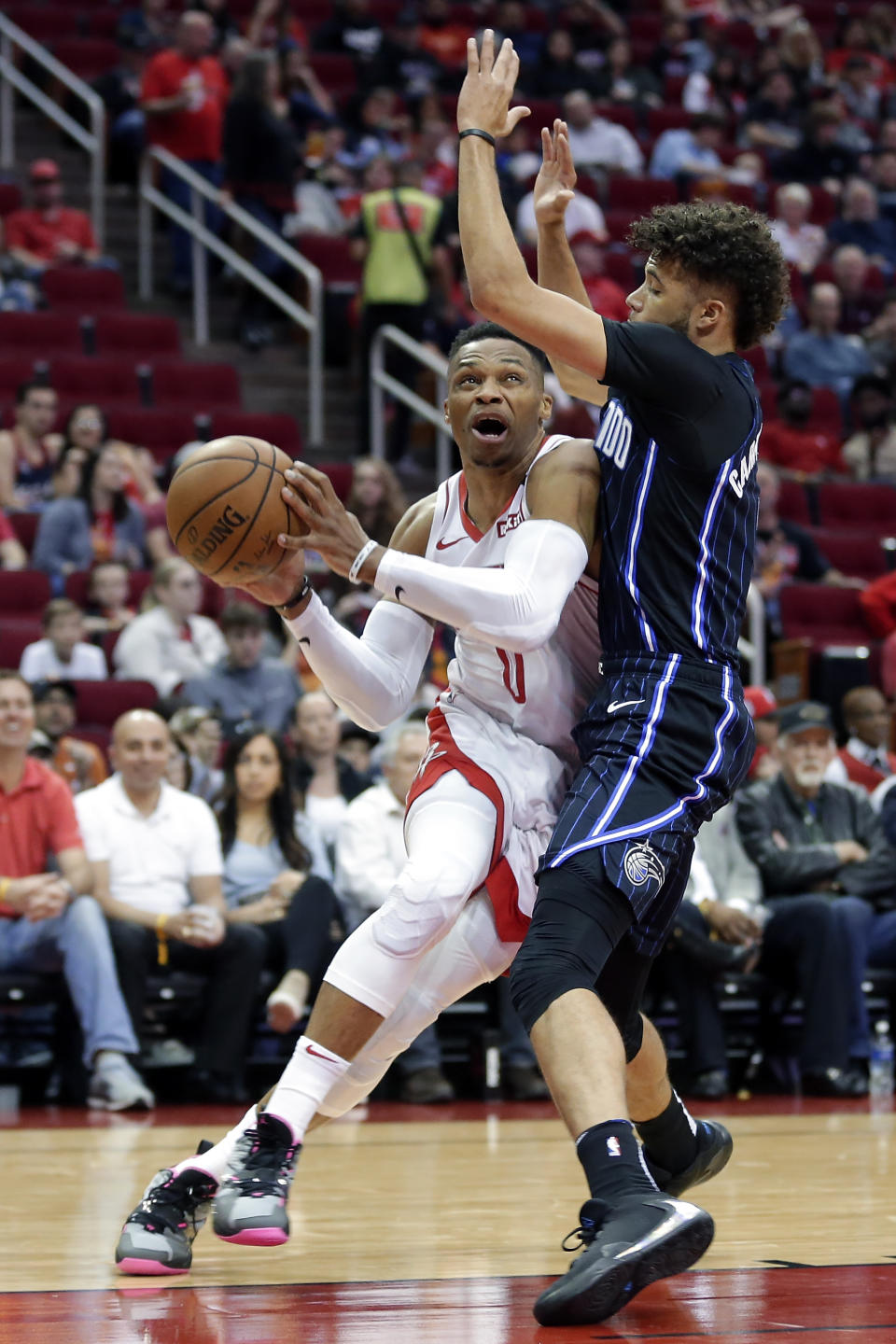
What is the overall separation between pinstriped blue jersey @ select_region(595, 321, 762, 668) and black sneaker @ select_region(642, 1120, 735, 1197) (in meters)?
1.04

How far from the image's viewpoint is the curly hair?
3518 mm

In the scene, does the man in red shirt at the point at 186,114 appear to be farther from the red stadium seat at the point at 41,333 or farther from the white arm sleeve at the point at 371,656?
the white arm sleeve at the point at 371,656

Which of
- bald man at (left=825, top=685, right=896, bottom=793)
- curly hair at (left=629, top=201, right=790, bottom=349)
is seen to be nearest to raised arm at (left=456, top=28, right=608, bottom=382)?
curly hair at (left=629, top=201, right=790, bottom=349)

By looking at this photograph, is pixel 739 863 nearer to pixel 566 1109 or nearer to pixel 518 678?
pixel 518 678

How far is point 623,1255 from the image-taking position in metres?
2.92

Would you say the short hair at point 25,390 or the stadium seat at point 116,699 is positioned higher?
the short hair at point 25,390

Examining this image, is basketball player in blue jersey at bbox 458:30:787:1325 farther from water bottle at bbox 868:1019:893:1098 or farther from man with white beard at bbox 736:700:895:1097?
water bottle at bbox 868:1019:893:1098

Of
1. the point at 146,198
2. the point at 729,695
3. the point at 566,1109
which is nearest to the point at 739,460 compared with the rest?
the point at 729,695

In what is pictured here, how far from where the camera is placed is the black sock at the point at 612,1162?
3057 millimetres

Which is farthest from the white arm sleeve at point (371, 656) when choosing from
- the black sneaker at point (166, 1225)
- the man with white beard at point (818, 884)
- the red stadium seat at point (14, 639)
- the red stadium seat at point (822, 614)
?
the red stadium seat at point (822, 614)

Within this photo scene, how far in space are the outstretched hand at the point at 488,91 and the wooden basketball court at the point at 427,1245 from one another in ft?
6.69

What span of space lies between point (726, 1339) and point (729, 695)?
1.12 meters

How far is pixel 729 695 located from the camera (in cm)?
349

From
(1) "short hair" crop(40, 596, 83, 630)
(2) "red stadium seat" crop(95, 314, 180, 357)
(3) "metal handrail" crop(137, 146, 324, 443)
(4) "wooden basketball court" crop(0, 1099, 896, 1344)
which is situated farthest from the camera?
(3) "metal handrail" crop(137, 146, 324, 443)
